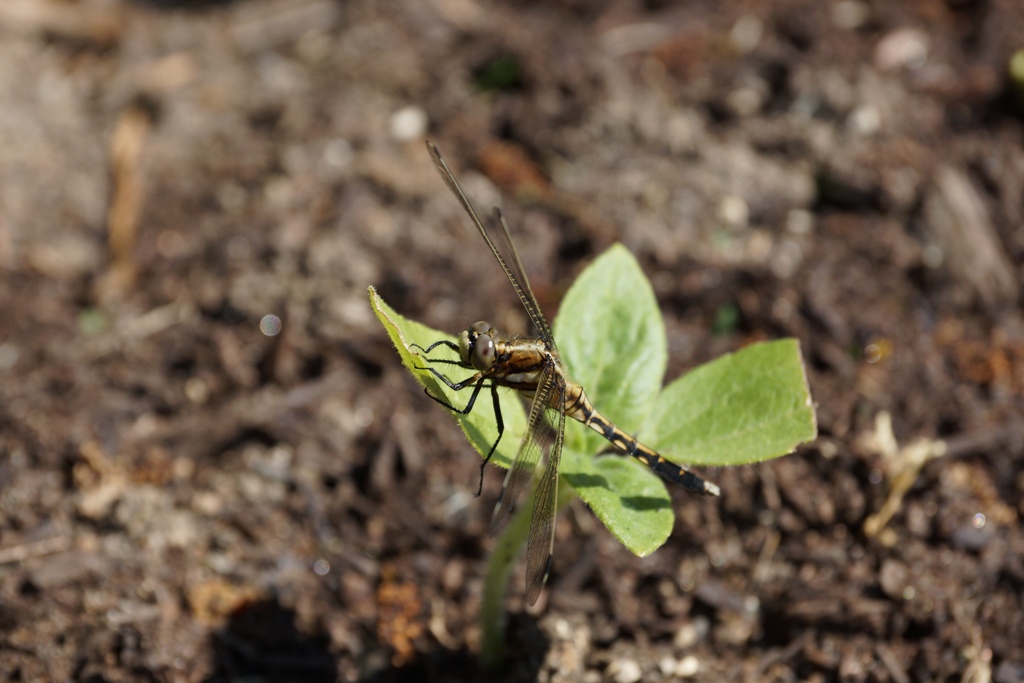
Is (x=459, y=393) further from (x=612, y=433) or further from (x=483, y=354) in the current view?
(x=612, y=433)

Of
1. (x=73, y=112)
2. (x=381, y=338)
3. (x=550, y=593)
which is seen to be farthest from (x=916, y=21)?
(x=73, y=112)

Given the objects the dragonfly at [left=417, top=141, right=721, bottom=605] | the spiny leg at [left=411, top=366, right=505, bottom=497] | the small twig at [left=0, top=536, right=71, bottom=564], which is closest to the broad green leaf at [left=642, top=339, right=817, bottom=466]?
the dragonfly at [left=417, top=141, right=721, bottom=605]

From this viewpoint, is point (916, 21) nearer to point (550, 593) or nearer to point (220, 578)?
point (550, 593)

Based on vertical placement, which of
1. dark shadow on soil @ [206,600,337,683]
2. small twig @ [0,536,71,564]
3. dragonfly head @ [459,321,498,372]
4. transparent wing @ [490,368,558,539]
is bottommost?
dark shadow on soil @ [206,600,337,683]

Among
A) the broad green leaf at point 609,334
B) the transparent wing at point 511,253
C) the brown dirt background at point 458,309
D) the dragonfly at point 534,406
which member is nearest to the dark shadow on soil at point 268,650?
the brown dirt background at point 458,309

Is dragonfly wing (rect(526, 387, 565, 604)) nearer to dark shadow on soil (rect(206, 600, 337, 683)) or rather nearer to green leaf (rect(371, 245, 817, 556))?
green leaf (rect(371, 245, 817, 556))
